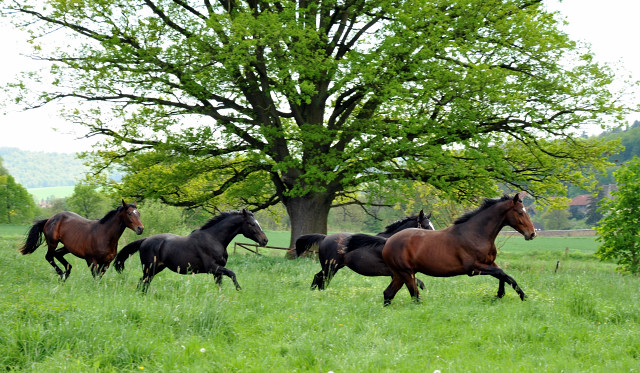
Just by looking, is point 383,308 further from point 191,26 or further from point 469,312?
point 191,26

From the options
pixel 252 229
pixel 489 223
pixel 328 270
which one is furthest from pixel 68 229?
pixel 489 223

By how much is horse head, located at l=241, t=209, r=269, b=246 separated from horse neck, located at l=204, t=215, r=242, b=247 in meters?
0.11

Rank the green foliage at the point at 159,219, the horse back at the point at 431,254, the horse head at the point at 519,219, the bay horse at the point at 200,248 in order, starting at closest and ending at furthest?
the horse head at the point at 519,219 < the horse back at the point at 431,254 < the bay horse at the point at 200,248 < the green foliage at the point at 159,219

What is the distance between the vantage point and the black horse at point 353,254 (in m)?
10.4

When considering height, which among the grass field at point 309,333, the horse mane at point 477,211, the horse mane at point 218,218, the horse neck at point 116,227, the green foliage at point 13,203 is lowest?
the green foliage at point 13,203

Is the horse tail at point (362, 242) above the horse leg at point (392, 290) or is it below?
above

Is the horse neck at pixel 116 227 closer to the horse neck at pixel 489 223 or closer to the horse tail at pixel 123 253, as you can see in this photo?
the horse tail at pixel 123 253

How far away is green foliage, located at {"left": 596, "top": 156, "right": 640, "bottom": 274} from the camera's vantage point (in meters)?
18.0

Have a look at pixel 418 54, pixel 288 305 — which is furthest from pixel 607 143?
pixel 288 305

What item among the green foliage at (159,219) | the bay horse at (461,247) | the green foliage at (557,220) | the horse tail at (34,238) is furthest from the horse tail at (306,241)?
the green foliage at (557,220)

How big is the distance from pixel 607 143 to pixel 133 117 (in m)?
19.1

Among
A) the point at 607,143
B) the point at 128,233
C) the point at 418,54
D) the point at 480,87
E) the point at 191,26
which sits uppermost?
the point at 191,26

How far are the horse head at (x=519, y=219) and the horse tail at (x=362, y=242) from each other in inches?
104

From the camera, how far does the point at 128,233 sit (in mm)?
27281
